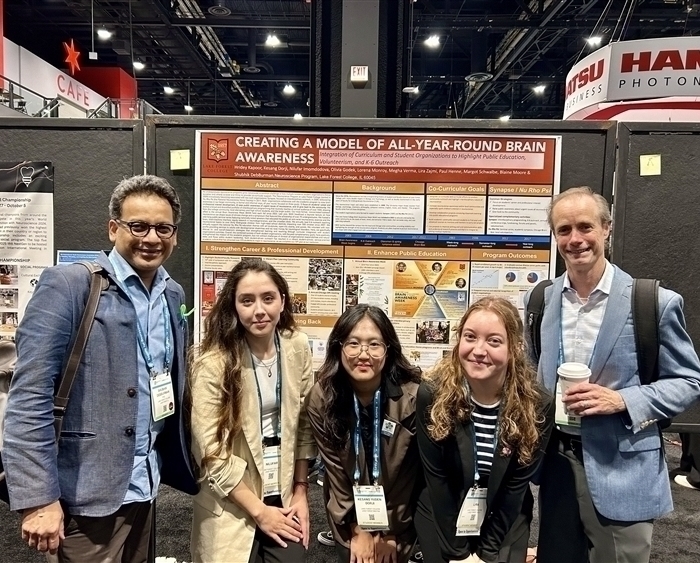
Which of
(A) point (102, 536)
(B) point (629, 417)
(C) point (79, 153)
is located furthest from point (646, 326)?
(C) point (79, 153)

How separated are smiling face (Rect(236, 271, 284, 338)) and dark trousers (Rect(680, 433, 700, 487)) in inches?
135

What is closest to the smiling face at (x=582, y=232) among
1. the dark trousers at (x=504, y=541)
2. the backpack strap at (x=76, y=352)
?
the dark trousers at (x=504, y=541)

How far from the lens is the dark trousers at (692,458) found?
3.58m

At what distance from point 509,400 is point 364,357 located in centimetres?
49

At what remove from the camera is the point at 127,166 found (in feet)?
7.61

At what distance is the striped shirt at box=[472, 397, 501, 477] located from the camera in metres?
1.66

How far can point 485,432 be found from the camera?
1668 millimetres

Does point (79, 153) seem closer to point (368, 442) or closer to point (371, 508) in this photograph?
point (368, 442)

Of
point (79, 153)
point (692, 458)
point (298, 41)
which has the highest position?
point (298, 41)

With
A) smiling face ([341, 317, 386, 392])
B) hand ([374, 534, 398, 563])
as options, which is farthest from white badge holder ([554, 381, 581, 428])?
hand ([374, 534, 398, 563])

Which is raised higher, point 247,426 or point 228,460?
point 247,426

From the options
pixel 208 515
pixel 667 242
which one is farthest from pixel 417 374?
pixel 667 242

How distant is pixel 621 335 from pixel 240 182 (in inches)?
64.8

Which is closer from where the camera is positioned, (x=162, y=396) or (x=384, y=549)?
(x=162, y=396)
